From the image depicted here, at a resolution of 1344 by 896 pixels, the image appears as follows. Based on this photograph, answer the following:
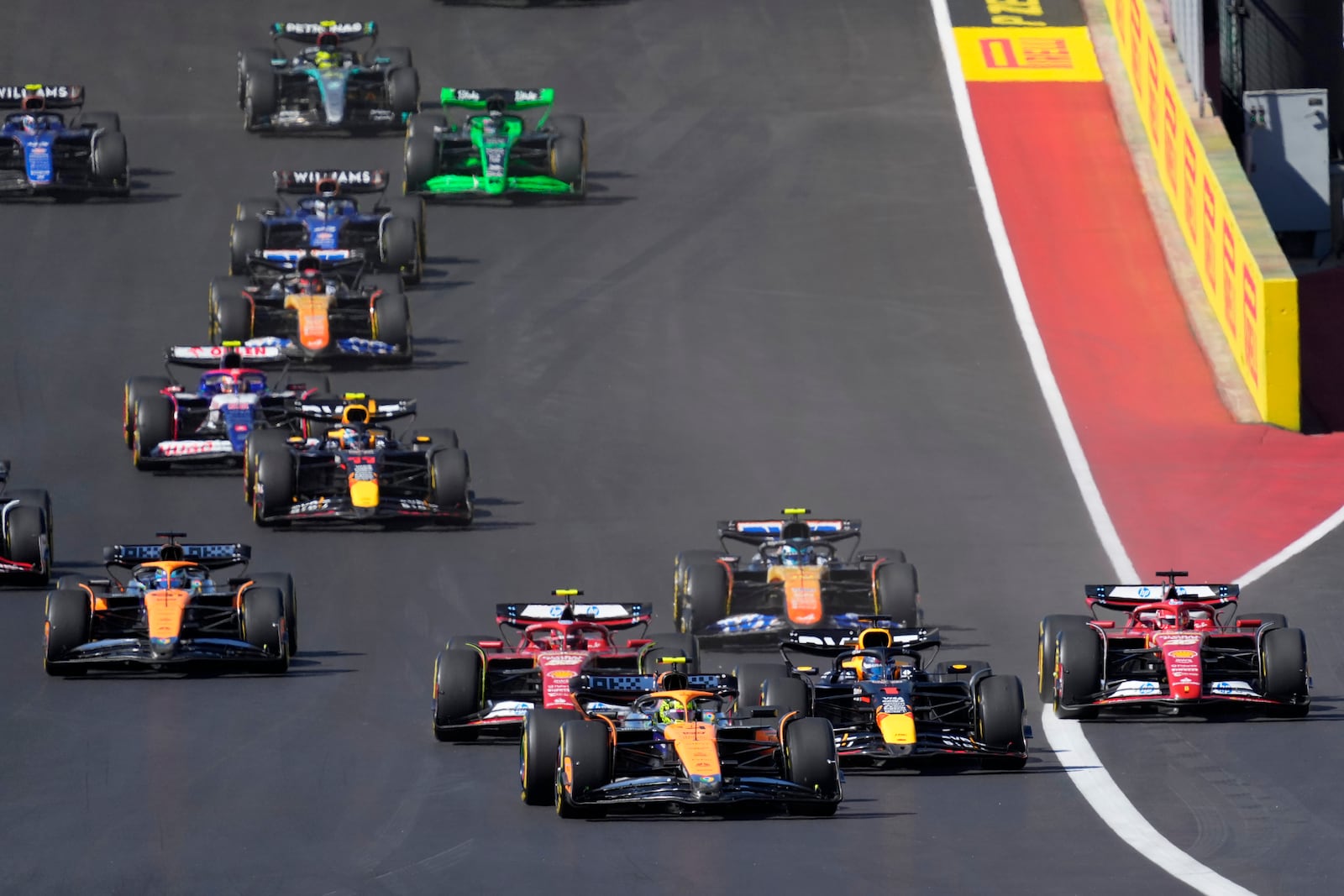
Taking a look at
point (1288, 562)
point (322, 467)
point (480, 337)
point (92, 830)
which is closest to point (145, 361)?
point (480, 337)

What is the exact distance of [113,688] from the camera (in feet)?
82.7

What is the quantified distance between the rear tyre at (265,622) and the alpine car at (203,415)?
7.54 metres

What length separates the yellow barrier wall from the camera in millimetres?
38562

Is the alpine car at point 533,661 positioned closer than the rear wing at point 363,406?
Yes

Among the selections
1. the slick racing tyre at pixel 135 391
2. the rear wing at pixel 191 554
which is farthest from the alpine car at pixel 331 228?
the rear wing at pixel 191 554

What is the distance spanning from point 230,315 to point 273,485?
6.95 meters

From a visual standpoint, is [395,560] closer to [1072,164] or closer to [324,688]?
[324,688]

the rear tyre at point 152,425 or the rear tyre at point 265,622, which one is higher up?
the rear tyre at point 152,425

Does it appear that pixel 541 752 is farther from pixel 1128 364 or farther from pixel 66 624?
pixel 1128 364

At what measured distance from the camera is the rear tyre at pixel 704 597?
90.3 ft

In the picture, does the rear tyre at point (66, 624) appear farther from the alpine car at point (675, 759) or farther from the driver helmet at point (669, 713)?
the driver helmet at point (669, 713)

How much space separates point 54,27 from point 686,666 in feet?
112

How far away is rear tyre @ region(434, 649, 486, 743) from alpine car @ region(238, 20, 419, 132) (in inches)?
1040

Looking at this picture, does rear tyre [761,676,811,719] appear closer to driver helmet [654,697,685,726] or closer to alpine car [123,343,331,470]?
driver helmet [654,697,685,726]
